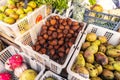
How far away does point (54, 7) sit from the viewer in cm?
136

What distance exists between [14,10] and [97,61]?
2.79 ft

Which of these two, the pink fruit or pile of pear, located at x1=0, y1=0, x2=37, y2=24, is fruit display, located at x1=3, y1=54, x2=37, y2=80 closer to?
the pink fruit

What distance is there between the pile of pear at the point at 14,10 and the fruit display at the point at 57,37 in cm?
21

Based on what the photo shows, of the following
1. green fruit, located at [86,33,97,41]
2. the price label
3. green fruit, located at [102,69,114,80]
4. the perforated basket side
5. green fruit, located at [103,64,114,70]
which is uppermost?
the price label

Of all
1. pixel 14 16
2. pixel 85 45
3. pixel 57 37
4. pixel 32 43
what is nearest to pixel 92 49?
pixel 85 45

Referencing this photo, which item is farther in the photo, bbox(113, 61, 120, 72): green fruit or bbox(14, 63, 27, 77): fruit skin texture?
bbox(14, 63, 27, 77): fruit skin texture

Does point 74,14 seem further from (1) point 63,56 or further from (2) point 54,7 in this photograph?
(1) point 63,56

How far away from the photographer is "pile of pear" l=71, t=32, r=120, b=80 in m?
0.93

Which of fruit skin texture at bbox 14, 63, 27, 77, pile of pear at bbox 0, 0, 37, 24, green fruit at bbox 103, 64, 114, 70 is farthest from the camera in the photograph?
pile of pear at bbox 0, 0, 37, 24

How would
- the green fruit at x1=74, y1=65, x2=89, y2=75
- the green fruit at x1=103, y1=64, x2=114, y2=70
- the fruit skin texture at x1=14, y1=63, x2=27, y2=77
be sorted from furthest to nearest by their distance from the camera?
the fruit skin texture at x1=14, y1=63, x2=27, y2=77 → the green fruit at x1=103, y1=64, x2=114, y2=70 → the green fruit at x1=74, y1=65, x2=89, y2=75

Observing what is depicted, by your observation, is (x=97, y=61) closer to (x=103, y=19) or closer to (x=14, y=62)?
(x=103, y=19)

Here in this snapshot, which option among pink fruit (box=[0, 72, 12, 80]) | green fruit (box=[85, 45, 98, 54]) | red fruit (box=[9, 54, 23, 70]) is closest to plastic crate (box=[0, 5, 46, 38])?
red fruit (box=[9, 54, 23, 70])

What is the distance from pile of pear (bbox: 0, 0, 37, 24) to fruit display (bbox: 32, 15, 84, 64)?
21 centimetres

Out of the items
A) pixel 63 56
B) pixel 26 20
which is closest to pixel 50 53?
pixel 63 56
